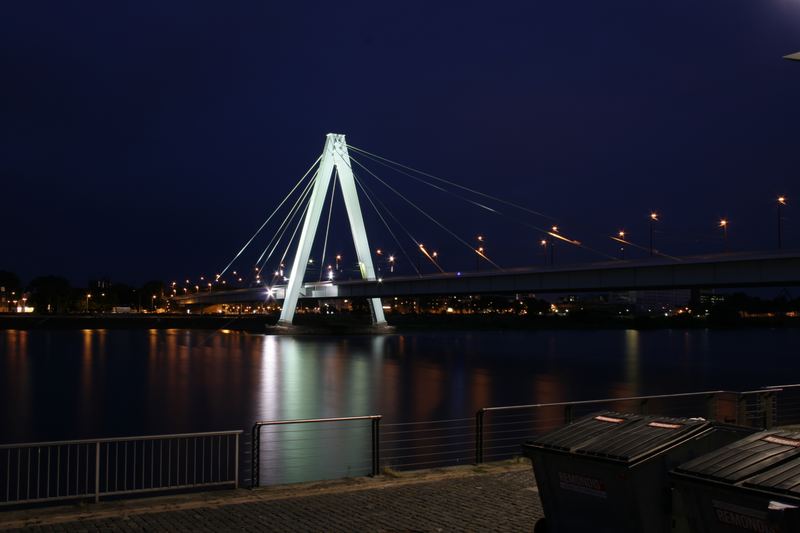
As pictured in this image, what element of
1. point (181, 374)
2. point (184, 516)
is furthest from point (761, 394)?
point (181, 374)

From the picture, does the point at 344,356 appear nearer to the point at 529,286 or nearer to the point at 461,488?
the point at 529,286

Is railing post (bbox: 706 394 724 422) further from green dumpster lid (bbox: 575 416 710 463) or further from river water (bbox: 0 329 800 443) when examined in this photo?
river water (bbox: 0 329 800 443)

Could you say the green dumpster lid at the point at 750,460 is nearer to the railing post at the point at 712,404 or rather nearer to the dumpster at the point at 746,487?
the dumpster at the point at 746,487

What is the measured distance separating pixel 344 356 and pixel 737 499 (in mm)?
55581

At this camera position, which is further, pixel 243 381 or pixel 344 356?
pixel 344 356

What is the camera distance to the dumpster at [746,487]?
487 cm

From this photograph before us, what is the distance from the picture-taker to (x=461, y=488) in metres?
9.49

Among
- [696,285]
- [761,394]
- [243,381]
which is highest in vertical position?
[696,285]

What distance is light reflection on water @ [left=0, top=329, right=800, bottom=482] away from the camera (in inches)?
1135

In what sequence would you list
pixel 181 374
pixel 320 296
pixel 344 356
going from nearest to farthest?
pixel 181 374, pixel 344 356, pixel 320 296

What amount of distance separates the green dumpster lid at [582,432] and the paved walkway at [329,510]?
1563mm

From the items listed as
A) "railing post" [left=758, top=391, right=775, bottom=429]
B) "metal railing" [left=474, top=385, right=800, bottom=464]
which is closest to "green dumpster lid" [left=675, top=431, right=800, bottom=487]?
"metal railing" [left=474, top=385, right=800, bottom=464]

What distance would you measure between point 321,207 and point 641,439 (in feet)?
222

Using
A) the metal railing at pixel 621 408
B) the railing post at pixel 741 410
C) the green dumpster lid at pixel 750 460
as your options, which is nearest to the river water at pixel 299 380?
the metal railing at pixel 621 408
